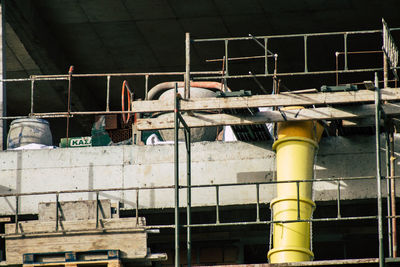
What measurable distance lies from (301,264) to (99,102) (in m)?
16.3

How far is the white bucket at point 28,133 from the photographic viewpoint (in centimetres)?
2203

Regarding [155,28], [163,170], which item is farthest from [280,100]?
[155,28]

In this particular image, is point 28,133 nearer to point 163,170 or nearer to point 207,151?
point 163,170

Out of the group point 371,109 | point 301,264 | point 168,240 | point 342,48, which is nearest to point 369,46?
point 342,48

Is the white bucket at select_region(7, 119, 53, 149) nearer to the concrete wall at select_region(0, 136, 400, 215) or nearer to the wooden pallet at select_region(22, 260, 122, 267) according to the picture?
the concrete wall at select_region(0, 136, 400, 215)

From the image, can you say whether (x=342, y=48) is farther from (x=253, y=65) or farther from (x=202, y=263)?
(x=202, y=263)

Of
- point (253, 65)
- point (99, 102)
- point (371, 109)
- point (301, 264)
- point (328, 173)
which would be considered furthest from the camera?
point (99, 102)

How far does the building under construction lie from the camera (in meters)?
17.0

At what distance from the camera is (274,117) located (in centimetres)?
1762

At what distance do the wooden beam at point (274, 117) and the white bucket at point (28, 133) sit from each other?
4728 mm

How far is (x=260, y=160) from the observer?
63.5 ft

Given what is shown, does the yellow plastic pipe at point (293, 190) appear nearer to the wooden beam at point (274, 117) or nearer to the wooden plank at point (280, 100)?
the wooden beam at point (274, 117)

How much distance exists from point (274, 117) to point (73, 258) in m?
4.14

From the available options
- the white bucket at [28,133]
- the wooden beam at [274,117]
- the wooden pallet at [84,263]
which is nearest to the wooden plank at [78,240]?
the wooden pallet at [84,263]
